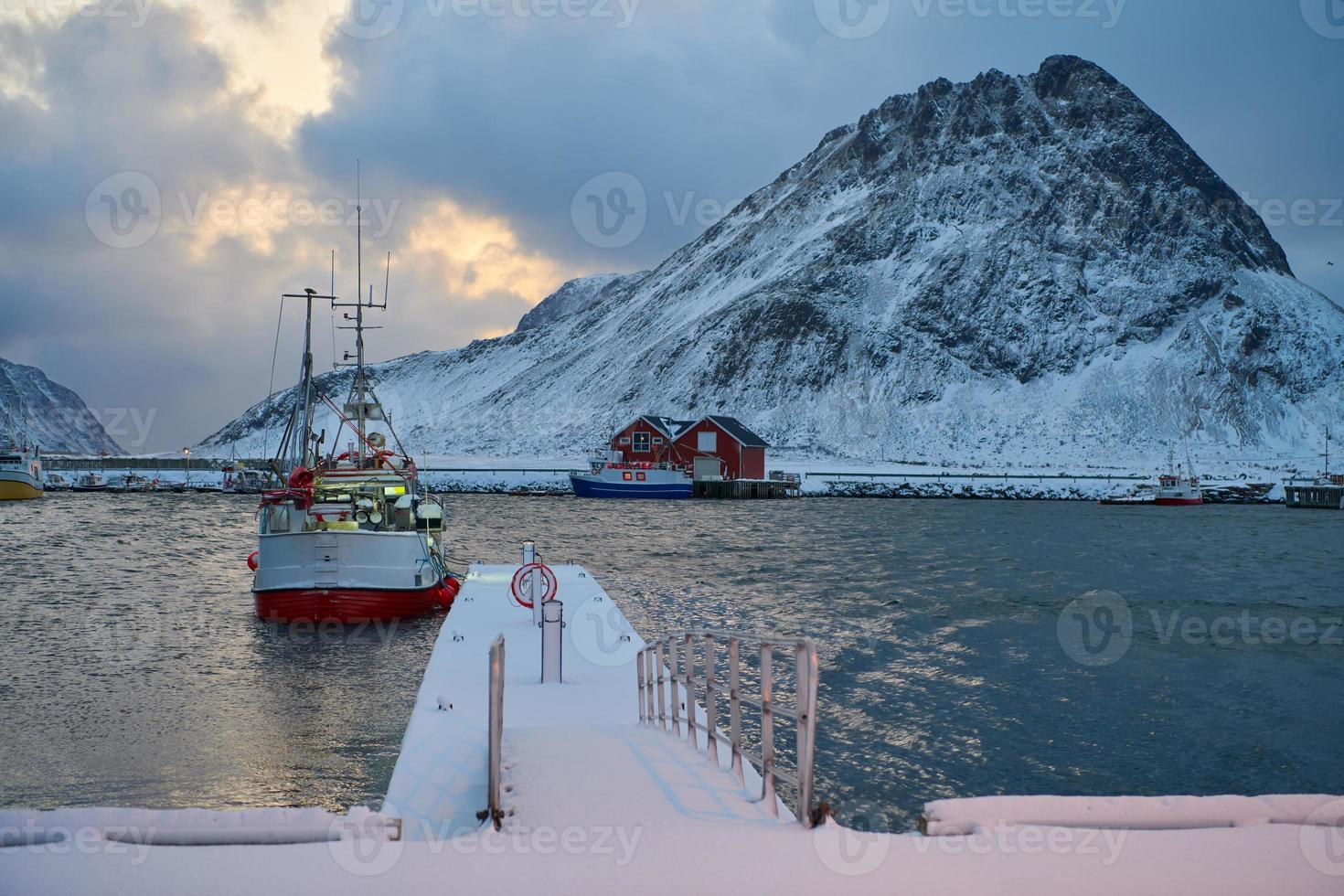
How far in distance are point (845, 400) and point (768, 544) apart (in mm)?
122106

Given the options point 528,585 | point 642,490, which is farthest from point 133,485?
point 528,585

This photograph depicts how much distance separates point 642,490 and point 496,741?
10065cm

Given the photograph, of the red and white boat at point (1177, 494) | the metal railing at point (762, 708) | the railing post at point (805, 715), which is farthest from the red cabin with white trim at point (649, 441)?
the railing post at point (805, 715)

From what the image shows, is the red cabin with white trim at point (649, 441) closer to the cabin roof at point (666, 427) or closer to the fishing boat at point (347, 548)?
the cabin roof at point (666, 427)

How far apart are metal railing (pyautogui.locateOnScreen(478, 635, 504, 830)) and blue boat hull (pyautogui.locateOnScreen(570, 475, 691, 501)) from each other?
99.7m

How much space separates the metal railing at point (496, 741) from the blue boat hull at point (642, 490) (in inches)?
3925

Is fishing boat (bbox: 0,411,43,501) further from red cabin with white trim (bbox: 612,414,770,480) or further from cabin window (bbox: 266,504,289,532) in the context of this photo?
cabin window (bbox: 266,504,289,532)

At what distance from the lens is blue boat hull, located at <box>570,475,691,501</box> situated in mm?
108562

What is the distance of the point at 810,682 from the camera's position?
7527 millimetres

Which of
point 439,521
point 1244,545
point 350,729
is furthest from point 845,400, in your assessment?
point 350,729

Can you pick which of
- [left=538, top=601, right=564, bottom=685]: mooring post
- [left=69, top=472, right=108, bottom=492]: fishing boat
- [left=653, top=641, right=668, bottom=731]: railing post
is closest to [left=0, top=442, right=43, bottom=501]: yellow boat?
[left=69, top=472, right=108, bottom=492]: fishing boat

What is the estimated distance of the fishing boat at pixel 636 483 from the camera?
109 metres

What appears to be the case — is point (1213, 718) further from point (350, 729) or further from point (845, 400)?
point (845, 400)

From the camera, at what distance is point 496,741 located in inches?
311
